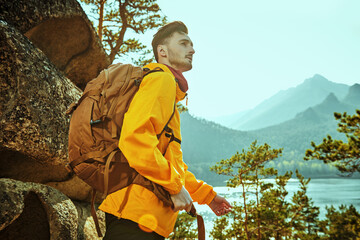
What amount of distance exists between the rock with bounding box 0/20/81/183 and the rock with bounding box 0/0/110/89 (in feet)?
2.17

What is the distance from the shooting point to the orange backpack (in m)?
1.53

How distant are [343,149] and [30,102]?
9858 millimetres

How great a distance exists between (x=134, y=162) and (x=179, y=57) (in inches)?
39.5

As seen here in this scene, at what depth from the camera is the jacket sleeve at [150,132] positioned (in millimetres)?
1370

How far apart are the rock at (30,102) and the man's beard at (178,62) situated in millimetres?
2305

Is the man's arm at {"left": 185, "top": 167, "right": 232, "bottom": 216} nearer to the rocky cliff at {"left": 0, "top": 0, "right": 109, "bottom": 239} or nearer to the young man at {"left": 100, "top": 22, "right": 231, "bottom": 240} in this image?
the young man at {"left": 100, "top": 22, "right": 231, "bottom": 240}

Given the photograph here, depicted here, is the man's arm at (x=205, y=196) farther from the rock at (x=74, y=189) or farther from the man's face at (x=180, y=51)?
the rock at (x=74, y=189)

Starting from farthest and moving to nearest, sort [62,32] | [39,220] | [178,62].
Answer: [62,32] → [39,220] → [178,62]

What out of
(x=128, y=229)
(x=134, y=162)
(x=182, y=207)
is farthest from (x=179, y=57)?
(x=128, y=229)

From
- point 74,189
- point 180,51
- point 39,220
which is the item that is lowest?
point 39,220

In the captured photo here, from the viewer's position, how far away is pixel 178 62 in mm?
2006

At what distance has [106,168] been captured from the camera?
1.51 m

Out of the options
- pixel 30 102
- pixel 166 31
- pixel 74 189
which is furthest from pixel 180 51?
pixel 74 189

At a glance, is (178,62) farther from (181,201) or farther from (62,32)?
(62,32)
